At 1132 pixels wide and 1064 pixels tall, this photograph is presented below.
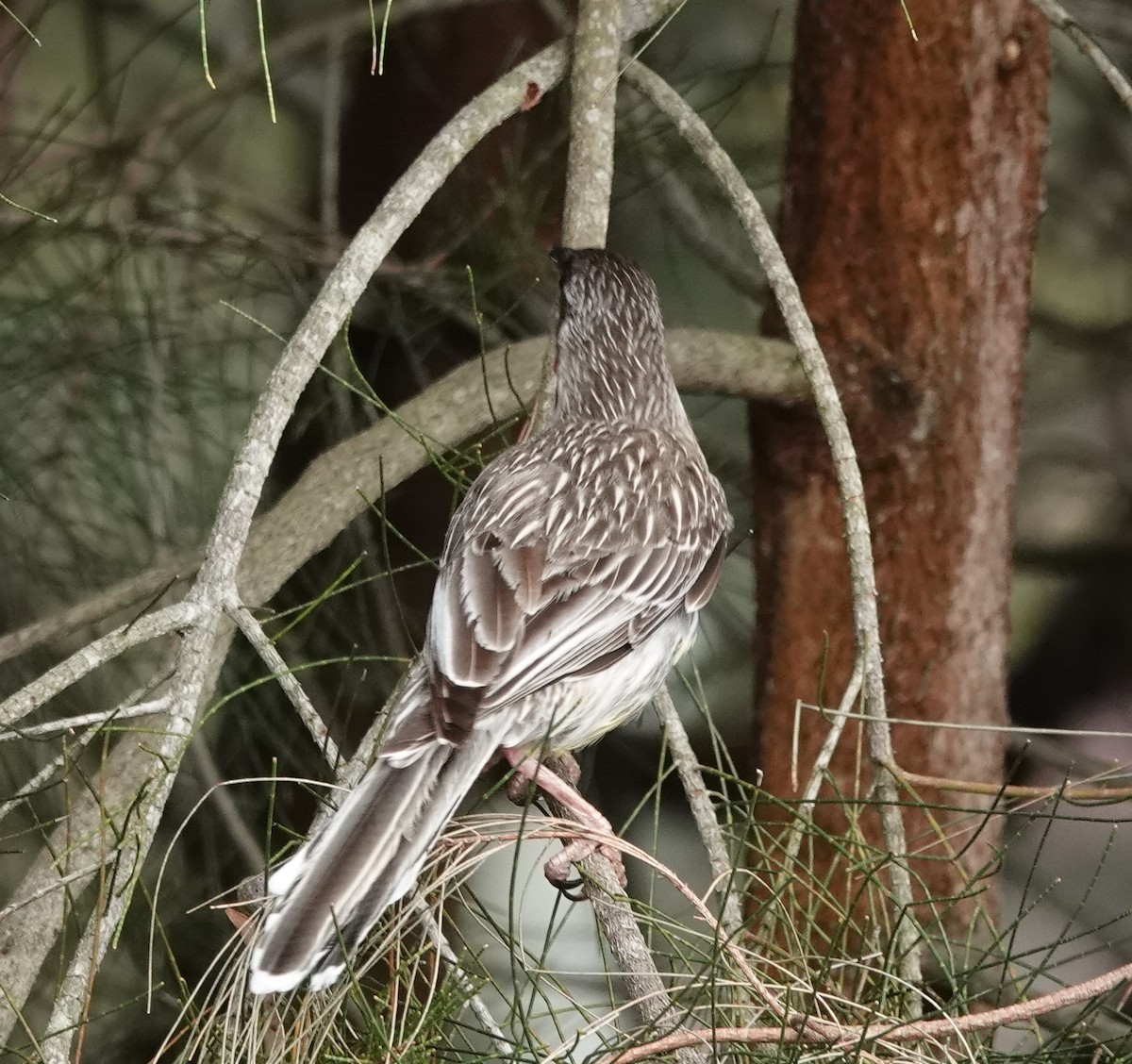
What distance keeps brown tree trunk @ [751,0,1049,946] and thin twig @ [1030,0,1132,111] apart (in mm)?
413

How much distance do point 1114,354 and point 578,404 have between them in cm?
276

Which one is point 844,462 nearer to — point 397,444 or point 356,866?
point 397,444

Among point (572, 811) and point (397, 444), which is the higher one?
point (397, 444)

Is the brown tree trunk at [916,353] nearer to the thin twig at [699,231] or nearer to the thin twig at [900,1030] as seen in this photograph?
the thin twig at [699,231]

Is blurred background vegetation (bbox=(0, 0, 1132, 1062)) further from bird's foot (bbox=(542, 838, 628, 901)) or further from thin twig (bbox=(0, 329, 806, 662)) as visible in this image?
bird's foot (bbox=(542, 838, 628, 901))

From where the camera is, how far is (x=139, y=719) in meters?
2.89

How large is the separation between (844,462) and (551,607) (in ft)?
1.84

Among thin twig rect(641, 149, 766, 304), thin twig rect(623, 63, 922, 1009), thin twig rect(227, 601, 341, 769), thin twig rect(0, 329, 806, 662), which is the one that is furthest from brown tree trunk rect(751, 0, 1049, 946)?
thin twig rect(227, 601, 341, 769)

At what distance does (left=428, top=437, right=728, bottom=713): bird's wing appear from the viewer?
2.33m

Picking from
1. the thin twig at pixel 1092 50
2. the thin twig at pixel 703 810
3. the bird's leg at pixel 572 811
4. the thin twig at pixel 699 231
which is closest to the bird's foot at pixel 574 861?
the bird's leg at pixel 572 811

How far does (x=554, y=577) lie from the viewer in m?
2.53

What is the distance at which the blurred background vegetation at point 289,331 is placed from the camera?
12.8 feet

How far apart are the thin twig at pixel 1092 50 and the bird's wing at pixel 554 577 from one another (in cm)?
105

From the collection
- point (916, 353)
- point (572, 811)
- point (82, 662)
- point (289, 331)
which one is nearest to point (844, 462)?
point (572, 811)
